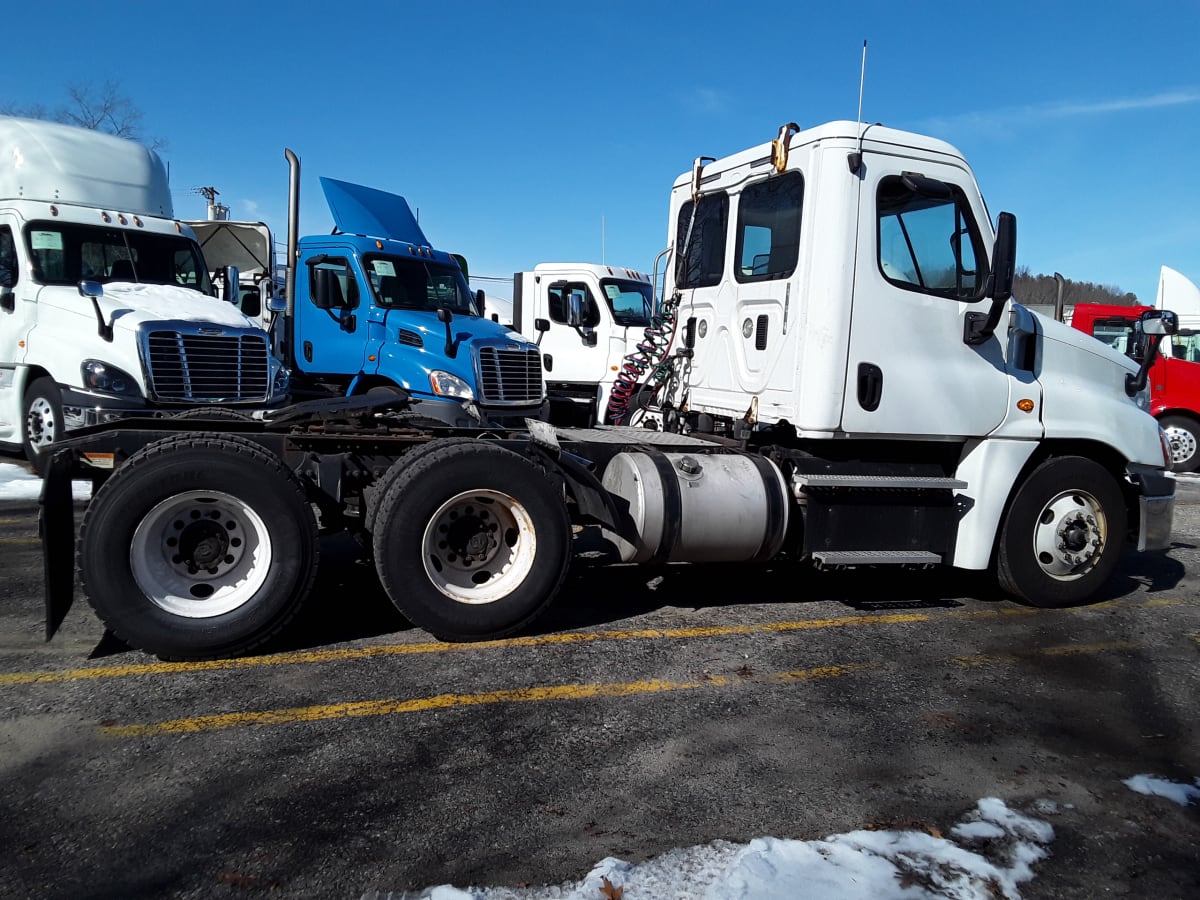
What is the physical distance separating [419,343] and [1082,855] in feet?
28.5

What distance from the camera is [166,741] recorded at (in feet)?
12.1

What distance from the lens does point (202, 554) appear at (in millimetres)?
4551

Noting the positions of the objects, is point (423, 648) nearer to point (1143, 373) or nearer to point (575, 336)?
point (1143, 373)

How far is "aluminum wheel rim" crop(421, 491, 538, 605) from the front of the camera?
492 centimetres

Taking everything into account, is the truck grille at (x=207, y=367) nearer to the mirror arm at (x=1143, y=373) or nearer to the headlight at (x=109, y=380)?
the headlight at (x=109, y=380)

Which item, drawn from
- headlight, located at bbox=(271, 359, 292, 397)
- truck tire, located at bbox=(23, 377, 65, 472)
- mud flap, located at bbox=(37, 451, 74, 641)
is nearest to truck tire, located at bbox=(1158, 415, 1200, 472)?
headlight, located at bbox=(271, 359, 292, 397)

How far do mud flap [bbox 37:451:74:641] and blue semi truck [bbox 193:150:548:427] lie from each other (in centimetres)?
544

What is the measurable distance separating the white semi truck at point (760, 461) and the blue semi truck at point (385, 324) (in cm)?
426

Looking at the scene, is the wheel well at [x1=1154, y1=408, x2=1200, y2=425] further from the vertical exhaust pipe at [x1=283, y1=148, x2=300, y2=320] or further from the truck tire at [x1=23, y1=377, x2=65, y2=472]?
the truck tire at [x1=23, y1=377, x2=65, y2=472]

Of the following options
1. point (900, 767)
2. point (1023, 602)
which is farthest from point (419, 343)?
point (900, 767)

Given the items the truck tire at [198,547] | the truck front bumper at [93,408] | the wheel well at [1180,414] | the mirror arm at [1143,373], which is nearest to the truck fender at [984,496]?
the mirror arm at [1143,373]

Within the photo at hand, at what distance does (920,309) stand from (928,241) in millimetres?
453

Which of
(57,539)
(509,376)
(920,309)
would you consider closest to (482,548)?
(57,539)

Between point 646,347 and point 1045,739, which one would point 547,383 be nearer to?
point 646,347
